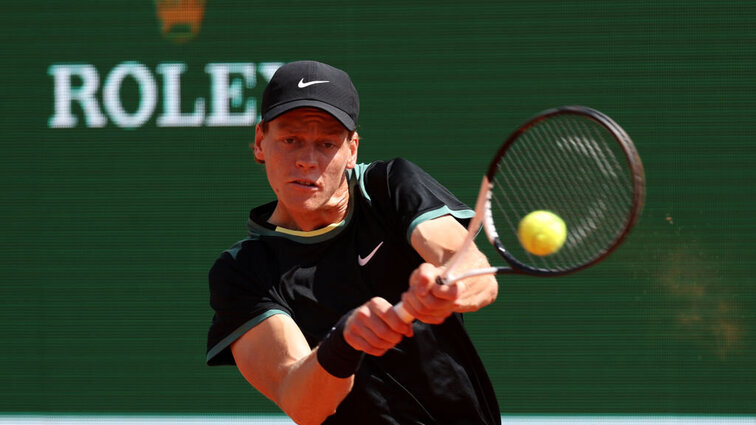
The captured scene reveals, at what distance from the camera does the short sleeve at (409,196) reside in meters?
2.21

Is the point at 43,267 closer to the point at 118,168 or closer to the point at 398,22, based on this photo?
the point at 118,168

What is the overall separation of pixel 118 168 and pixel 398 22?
162 cm

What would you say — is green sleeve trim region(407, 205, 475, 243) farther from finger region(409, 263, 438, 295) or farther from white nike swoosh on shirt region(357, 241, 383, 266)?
finger region(409, 263, 438, 295)

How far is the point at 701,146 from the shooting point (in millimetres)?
5051

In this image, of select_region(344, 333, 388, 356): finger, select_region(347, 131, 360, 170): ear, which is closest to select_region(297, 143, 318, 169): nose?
select_region(347, 131, 360, 170): ear

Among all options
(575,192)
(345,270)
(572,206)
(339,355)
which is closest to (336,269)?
(345,270)

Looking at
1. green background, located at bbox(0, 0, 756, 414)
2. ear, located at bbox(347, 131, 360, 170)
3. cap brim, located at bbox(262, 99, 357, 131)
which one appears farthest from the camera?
green background, located at bbox(0, 0, 756, 414)

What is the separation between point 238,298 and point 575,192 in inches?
37.9

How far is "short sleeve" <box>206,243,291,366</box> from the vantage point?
7.62ft

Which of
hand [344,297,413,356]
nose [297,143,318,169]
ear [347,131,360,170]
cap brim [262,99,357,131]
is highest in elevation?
cap brim [262,99,357,131]

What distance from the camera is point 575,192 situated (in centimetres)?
274

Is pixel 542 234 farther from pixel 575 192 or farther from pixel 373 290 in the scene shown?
pixel 575 192

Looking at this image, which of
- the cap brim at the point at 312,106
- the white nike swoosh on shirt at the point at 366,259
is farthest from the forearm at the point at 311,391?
the cap brim at the point at 312,106

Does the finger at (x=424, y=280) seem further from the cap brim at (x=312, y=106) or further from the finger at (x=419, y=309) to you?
the cap brim at (x=312, y=106)
